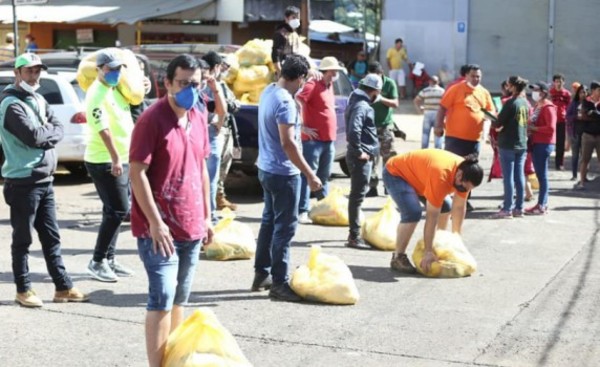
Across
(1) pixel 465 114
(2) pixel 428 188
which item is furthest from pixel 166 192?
(1) pixel 465 114

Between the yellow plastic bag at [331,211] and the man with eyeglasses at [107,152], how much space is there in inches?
143

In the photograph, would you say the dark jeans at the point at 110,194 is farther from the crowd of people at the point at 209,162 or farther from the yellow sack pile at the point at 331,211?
the yellow sack pile at the point at 331,211

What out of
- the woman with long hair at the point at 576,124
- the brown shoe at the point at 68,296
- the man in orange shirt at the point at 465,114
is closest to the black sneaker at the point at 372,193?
the man in orange shirt at the point at 465,114

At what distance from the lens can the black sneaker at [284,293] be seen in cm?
816

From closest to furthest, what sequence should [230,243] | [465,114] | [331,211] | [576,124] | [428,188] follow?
[428,188] < [230,243] < [331,211] < [465,114] < [576,124]

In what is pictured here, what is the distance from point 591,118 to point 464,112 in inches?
174

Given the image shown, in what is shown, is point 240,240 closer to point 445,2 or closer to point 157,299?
point 157,299

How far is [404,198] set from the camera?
30.5 feet

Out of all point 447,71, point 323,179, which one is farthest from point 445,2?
point 323,179

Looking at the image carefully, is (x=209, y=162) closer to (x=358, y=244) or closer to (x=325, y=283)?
(x=358, y=244)

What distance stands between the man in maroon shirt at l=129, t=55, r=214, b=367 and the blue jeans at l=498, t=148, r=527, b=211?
767 cm

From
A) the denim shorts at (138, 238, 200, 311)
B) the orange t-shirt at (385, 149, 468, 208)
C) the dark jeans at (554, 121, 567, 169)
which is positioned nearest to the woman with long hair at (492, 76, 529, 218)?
the orange t-shirt at (385, 149, 468, 208)

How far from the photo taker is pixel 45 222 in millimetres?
7785

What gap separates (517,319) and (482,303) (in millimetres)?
533
